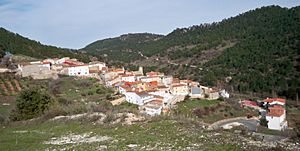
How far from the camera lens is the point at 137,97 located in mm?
53875

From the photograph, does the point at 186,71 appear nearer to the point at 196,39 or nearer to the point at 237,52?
the point at 237,52

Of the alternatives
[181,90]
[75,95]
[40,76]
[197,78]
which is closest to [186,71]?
[197,78]

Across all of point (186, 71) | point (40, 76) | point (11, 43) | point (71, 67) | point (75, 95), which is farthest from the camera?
point (186, 71)

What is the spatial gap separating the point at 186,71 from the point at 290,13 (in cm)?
5979

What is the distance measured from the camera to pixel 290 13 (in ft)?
434

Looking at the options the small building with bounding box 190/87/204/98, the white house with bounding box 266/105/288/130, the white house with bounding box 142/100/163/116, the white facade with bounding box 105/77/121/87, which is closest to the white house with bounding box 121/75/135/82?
the white facade with bounding box 105/77/121/87

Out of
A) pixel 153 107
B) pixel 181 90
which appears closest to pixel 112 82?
pixel 181 90

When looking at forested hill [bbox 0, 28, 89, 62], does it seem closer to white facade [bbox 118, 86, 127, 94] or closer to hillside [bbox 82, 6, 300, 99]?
hillside [bbox 82, 6, 300, 99]

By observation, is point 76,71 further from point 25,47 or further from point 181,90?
point 25,47

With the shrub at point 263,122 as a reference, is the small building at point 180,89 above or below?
above

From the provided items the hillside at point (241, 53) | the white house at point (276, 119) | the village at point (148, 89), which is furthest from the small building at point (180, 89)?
the hillside at point (241, 53)

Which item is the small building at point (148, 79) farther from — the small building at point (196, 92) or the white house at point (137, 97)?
the white house at point (137, 97)

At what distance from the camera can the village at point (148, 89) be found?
167 feet

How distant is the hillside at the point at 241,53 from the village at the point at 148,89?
1538cm
